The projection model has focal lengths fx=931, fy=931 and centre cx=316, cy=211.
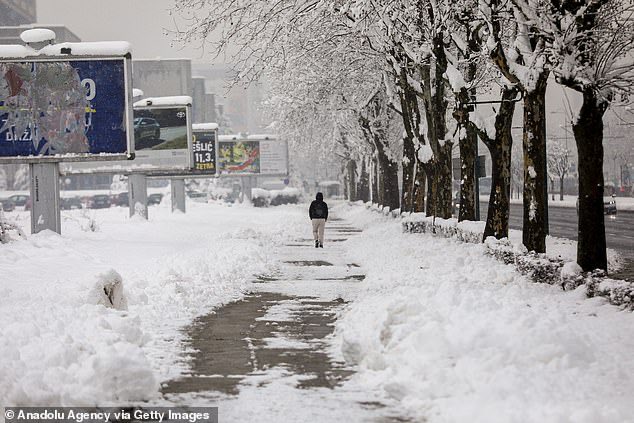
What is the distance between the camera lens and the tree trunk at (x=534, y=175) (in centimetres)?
1728

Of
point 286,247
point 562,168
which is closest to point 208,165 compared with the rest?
point 286,247

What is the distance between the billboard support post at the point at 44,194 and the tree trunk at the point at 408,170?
50.6 feet

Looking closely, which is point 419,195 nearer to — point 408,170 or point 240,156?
point 408,170

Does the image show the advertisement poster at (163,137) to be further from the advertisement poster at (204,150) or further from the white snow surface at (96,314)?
the white snow surface at (96,314)

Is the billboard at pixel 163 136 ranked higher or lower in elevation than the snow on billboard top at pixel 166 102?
lower

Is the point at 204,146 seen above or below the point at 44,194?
above

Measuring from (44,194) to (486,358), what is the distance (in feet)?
74.2

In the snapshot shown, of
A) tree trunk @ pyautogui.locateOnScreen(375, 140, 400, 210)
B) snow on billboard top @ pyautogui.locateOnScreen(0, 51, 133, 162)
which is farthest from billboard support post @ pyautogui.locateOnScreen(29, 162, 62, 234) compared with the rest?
tree trunk @ pyautogui.locateOnScreen(375, 140, 400, 210)

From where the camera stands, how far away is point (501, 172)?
21.2m

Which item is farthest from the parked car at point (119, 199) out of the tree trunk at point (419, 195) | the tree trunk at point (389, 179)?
the tree trunk at point (419, 195)

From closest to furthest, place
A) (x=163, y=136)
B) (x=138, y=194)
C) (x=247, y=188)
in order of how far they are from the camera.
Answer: (x=163, y=136)
(x=138, y=194)
(x=247, y=188)

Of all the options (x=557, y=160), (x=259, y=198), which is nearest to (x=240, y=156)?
(x=259, y=198)

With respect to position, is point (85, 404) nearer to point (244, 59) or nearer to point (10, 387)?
point (10, 387)

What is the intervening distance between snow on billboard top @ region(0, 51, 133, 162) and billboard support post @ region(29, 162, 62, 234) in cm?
73
